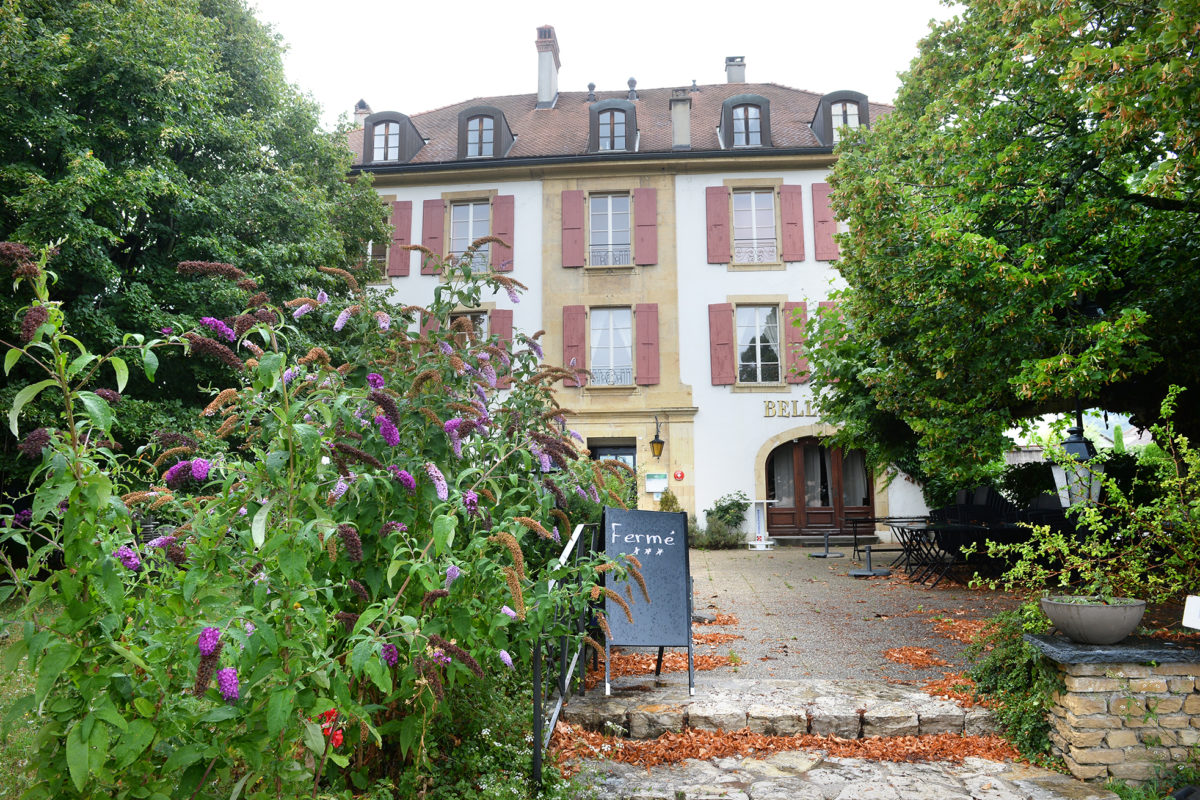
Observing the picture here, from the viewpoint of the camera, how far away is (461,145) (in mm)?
18766

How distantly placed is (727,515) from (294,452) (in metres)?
14.7

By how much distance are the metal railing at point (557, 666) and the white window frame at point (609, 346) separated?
11946mm

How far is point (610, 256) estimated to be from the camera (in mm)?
17531

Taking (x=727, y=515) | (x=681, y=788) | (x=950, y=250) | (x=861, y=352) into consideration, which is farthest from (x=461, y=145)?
(x=681, y=788)

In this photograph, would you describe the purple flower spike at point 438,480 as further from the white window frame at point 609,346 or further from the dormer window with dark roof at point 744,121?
the dormer window with dark roof at point 744,121

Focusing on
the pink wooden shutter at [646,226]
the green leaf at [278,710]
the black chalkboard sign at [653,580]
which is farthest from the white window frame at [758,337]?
the green leaf at [278,710]

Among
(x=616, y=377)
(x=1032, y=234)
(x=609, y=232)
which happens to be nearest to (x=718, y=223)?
(x=609, y=232)

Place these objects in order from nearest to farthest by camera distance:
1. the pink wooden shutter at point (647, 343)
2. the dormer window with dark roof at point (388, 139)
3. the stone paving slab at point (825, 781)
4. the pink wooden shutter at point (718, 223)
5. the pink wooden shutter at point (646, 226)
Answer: the stone paving slab at point (825, 781) → the pink wooden shutter at point (647, 343) → the pink wooden shutter at point (718, 223) → the pink wooden shutter at point (646, 226) → the dormer window with dark roof at point (388, 139)

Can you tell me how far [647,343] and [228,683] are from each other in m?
15.5

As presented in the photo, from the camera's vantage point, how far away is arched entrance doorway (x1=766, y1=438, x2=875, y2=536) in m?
16.9

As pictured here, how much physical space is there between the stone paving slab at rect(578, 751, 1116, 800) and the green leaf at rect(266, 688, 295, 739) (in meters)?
1.87

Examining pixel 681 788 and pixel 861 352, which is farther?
pixel 861 352

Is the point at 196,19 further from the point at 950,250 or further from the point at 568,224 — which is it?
the point at 950,250

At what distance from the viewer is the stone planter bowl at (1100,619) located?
353 cm
